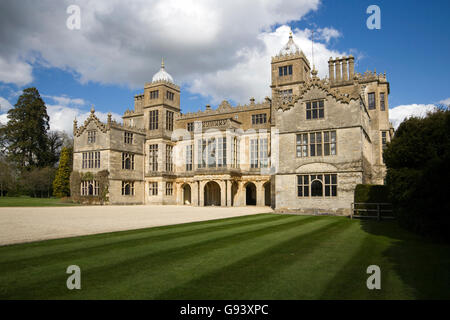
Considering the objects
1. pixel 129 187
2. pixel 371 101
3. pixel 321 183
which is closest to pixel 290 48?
pixel 371 101

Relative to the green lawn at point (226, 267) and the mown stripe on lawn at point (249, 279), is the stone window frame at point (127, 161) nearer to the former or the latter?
the green lawn at point (226, 267)

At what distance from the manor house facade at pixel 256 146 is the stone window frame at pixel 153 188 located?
13 centimetres

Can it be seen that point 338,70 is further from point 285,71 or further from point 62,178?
point 62,178

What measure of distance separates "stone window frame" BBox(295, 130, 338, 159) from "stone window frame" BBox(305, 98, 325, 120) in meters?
1.21

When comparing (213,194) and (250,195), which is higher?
(213,194)

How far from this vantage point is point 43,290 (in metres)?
5.86

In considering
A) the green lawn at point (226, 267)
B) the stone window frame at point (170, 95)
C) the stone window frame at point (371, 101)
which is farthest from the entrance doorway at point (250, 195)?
the green lawn at point (226, 267)

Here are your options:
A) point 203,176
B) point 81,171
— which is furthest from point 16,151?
point 203,176

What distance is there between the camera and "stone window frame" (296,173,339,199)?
23984 mm

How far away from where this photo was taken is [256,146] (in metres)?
38.9

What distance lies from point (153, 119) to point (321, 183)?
2728cm

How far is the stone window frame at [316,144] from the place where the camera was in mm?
24484
